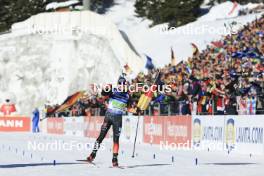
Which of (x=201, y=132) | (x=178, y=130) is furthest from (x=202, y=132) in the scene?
(x=178, y=130)

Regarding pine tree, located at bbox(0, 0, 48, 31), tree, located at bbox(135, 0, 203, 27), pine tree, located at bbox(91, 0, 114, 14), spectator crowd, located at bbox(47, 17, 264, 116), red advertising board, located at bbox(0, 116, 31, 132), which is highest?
pine tree, located at bbox(91, 0, 114, 14)

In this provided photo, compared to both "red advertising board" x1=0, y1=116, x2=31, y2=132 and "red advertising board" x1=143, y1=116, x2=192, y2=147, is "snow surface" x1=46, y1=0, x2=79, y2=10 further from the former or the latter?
"red advertising board" x1=143, y1=116, x2=192, y2=147

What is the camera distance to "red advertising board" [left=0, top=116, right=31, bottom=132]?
51.6 metres

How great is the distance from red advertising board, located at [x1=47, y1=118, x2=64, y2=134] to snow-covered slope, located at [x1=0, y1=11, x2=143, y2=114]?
17.8 metres

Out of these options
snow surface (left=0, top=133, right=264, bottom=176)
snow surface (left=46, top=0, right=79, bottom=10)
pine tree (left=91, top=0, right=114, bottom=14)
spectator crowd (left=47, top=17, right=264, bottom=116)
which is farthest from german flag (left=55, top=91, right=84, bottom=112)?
pine tree (left=91, top=0, right=114, bottom=14)

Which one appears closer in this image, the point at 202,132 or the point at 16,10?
the point at 202,132

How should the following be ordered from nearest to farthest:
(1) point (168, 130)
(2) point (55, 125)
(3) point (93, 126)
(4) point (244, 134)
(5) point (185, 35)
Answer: (4) point (244, 134) < (1) point (168, 130) < (3) point (93, 126) < (2) point (55, 125) < (5) point (185, 35)

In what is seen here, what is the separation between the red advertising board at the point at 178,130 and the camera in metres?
24.5

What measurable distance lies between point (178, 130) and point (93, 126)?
12242mm

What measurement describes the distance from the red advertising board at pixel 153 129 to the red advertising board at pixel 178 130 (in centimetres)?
49

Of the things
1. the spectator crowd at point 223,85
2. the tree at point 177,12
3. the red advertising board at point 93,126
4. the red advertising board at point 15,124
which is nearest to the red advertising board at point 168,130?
the spectator crowd at point 223,85

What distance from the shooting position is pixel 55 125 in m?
45.5

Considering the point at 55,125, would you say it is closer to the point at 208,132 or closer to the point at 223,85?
the point at 208,132

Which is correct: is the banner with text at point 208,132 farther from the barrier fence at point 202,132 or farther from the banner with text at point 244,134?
the banner with text at point 244,134
